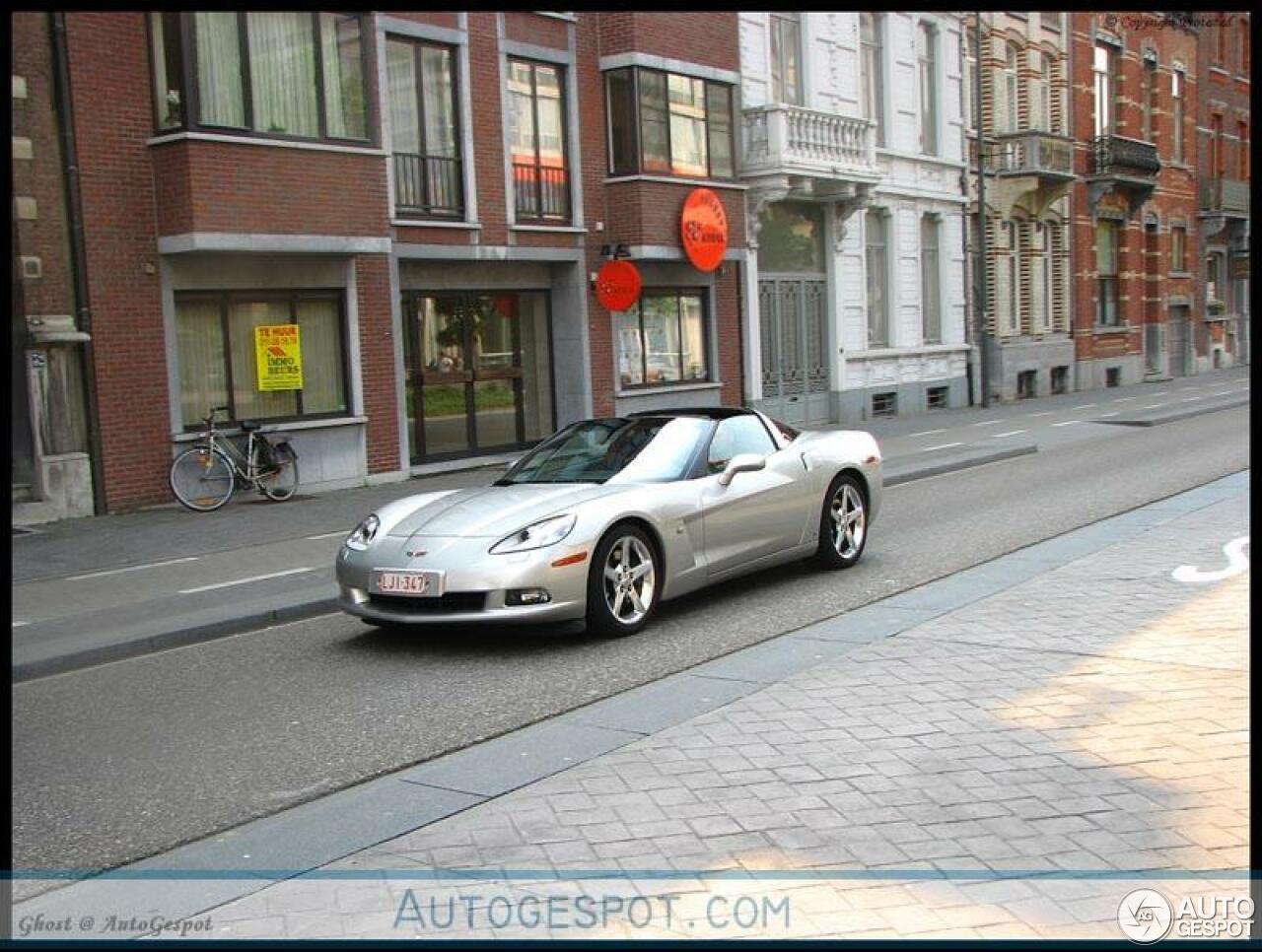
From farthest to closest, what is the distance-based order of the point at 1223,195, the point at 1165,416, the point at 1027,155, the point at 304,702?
the point at 1223,195 → the point at 1027,155 → the point at 1165,416 → the point at 304,702

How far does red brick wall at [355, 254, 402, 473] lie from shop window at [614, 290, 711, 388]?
5134 mm

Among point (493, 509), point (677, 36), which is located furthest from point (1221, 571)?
point (677, 36)

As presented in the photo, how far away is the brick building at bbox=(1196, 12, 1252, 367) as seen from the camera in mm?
47281

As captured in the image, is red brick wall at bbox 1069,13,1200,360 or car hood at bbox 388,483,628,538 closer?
car hood at bbox 388,483,628,538

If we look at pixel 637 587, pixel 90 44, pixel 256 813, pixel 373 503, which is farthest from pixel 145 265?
pixel 256 813

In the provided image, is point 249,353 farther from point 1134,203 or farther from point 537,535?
point 1134,203

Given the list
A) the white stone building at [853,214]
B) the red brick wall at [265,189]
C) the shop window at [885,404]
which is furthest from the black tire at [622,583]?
the shop window at [885,404]

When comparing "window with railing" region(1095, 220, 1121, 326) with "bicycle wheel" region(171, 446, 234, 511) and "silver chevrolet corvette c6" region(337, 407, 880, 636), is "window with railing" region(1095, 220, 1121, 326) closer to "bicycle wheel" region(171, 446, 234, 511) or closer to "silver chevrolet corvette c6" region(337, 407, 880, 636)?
"bicycle wheel" region(171, 446, 234, 511)

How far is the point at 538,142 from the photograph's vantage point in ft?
69.9

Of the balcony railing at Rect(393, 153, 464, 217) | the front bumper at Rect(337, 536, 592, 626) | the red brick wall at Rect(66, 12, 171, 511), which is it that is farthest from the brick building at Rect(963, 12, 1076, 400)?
the front bumper at Rect(337, 536, 592, 626)

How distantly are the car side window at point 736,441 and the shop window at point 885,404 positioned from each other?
19834mm

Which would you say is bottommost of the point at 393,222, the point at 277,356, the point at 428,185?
the point at 277,356

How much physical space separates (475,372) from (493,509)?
501 inches

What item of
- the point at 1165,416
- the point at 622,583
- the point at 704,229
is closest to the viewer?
the point at 622,583
